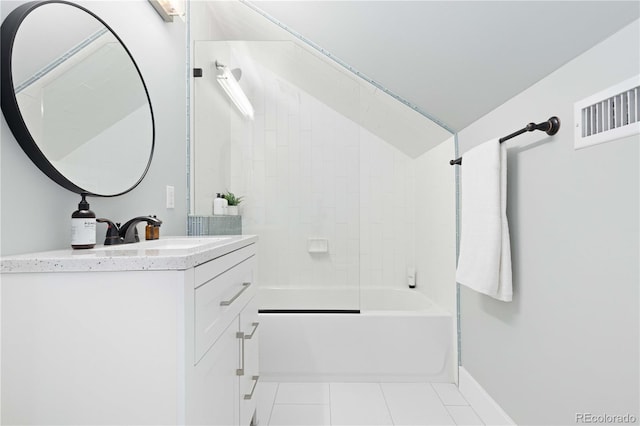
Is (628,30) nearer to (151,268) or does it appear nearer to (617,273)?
(617,273)

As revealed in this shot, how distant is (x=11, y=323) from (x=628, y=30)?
1.67 meters

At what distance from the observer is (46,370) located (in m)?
0.75

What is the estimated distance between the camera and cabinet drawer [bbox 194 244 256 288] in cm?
86

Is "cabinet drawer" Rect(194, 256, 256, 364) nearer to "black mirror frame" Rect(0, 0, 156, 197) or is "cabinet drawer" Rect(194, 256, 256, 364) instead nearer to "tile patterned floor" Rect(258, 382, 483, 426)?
"black mirror frame" Rect(0, 0, 156, 197)

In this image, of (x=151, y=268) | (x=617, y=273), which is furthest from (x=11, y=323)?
(x=617, y=273)

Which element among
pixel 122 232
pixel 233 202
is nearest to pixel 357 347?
pixel 233 202

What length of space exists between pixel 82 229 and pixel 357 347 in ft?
5.46

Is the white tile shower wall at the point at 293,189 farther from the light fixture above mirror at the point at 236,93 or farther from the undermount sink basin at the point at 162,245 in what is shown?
the undermount sink basin at the point at 162,245

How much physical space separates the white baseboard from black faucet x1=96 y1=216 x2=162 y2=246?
1.74 meters

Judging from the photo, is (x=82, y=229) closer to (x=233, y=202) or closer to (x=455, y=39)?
(x=233, y=202)

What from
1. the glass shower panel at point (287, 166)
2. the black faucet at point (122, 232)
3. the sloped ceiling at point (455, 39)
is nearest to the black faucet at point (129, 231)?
the black faucet at point (122, 232)

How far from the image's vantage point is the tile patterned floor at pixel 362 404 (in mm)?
1715

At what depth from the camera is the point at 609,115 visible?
37.2 inches

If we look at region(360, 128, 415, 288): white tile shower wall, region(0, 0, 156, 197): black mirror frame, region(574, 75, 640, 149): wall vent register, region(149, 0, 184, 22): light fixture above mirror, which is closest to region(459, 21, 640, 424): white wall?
region(574, 75, 640, 149): wall vent register
